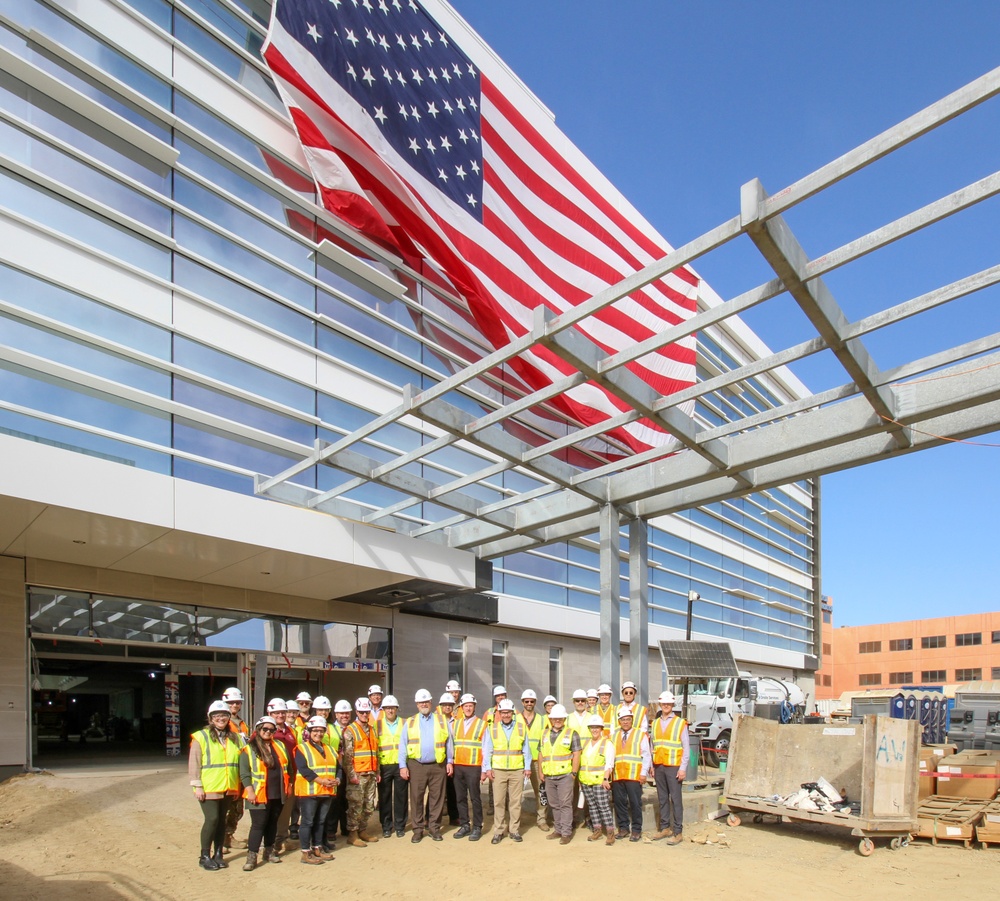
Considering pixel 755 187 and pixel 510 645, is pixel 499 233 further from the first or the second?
pixel 510 645

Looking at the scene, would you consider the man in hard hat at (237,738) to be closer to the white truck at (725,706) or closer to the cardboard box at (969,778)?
the cardboard box at (969,778)

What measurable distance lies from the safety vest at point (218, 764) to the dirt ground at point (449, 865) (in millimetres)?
890

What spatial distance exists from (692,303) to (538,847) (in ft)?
38.6

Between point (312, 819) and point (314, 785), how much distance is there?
1.33 ft

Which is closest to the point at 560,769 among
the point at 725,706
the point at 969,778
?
the point at 969,778

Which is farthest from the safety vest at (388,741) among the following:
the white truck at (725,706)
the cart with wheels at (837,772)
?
the white truck at (725,706)

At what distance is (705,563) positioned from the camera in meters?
33.2

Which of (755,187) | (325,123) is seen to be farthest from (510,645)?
(755,187)

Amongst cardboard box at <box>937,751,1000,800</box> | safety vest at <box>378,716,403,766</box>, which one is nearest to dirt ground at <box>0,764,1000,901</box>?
safety vest at <box>378,716,403,766</box>

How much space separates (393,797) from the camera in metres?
11.8

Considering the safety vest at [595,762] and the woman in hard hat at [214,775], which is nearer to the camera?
the woman in hard hat at [214,775]

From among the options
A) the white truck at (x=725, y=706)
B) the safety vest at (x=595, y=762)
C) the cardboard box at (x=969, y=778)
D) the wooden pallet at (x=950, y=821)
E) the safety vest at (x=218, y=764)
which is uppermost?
the safety vest at (x=218, y=764)

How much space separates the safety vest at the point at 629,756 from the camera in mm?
11305

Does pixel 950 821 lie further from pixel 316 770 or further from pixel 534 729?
pixel 316 770
